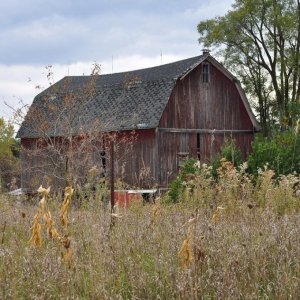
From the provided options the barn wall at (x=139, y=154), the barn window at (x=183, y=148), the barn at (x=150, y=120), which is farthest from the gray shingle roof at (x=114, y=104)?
the barn window at (x=183, y=148)

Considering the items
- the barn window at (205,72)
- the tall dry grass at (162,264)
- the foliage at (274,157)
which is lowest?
the tall dry grass at (162,264)

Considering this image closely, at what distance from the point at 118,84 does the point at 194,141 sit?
4.49m

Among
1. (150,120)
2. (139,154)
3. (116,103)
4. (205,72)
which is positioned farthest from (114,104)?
(205,72)

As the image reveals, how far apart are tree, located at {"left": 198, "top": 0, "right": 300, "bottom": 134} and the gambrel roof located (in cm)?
745

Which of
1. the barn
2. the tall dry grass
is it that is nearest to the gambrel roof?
the barn

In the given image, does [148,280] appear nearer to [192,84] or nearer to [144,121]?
[144,121]

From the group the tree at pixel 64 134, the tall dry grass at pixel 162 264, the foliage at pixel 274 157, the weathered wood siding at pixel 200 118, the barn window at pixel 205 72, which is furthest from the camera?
the barn window at pixel 205 72

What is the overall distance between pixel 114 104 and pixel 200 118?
150 inches

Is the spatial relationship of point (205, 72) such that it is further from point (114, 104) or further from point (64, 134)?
point (64, 134)

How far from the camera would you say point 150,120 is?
24.2 m

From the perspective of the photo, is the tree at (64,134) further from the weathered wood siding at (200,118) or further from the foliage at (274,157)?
the foliage at (274,157)

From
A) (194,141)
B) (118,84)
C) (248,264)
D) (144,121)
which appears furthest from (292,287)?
(118,84)

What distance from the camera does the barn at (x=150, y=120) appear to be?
24.5 metres

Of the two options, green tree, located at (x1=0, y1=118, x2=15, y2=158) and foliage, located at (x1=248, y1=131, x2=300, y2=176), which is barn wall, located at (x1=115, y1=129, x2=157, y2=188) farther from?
green tree, located at (x1=0, y1=118, x2=15, y2=158)
